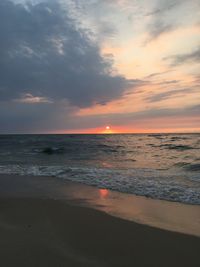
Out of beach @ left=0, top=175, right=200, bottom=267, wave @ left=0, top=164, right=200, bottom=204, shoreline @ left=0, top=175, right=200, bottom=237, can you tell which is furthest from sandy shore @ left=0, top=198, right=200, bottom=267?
wave @ left=0, top=164, right=200, bottom=204

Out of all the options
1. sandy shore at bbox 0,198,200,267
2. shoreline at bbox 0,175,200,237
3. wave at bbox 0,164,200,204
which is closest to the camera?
sandy shore at bbox 0,198,200,267

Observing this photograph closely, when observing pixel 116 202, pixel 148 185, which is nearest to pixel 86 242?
pixel 116 202

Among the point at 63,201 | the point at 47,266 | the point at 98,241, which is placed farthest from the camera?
the point at 63,201

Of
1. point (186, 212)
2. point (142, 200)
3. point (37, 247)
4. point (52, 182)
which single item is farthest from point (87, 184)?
point (37, 247)

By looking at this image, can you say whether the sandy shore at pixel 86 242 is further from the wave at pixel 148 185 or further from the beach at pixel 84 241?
the wave at pixel 148 185

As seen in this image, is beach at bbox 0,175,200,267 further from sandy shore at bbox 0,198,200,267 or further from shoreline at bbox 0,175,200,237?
shoreline at bbox 0,175,200,237

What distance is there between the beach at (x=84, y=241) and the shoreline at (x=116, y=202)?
346 mm

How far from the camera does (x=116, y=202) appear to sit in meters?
6.79

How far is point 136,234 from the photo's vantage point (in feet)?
14.6

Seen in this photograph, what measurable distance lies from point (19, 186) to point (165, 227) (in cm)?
563

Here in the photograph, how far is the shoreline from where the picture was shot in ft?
16.9

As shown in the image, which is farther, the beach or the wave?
the wave

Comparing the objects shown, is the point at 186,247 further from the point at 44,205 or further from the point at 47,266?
the point at 44,205

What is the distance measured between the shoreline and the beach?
346 mm
